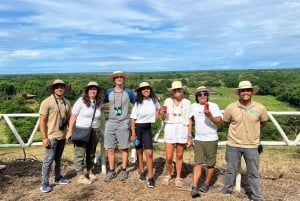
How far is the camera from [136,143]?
235 inches

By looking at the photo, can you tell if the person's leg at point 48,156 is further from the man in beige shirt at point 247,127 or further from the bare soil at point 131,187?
the man in beige shirt at point 247,127

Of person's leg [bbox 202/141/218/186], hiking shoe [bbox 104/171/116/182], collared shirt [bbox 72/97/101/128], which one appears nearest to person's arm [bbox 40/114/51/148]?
collared shirt [bbox 72/97/101/128]

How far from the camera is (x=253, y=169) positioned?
17.1 feet

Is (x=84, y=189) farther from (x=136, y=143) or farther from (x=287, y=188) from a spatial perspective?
(x=287, y=188)

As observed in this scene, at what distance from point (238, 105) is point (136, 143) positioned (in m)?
1.77

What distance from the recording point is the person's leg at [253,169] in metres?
5.19

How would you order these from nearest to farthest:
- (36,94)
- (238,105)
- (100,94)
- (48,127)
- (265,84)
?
(238,105) < (48,127) < (100,94) < (36,94) < (265,84)

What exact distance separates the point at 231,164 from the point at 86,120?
2.38 metres

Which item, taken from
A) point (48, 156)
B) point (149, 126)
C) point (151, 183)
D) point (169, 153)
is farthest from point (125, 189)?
point (48, 156)

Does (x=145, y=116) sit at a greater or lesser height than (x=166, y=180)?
greater

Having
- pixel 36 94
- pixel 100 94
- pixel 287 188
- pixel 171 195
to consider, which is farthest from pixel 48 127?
pixel 36 94

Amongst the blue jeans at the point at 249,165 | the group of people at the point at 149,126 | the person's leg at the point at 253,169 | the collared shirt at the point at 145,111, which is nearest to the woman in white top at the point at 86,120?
the group of people at the point at 149,126

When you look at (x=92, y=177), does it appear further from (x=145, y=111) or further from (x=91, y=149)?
(x=145, y=111)

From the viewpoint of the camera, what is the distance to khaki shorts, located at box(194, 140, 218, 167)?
5.48 m
